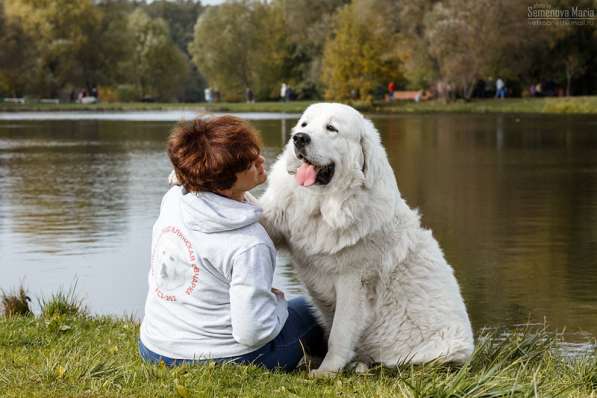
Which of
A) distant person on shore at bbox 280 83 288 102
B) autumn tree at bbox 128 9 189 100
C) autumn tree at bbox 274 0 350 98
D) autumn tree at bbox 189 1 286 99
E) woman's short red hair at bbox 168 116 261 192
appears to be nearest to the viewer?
woman's short red hair at bbox 168 116 261 192

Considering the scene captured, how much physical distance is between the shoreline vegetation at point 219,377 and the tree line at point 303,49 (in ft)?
171

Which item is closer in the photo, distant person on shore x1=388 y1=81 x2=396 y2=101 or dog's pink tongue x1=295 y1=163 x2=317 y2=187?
dog's pink tongue x1=295 y1=163 x2=317 y2=187

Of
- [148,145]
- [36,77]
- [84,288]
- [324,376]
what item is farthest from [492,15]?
[324,376]

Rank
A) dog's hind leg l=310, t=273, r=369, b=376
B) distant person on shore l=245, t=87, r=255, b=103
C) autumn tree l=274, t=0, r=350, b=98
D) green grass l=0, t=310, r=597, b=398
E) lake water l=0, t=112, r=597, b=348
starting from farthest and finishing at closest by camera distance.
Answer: distant person on shore l=245, t=87, r=255, b=103, autumn tree l=274, t=0, r=350, b=98, lake water l=0, t=112, r=597, b=348, dog's hind leg l=310, t=273, r=369, b=376, green grass l=0, t=310, r=597, b=398

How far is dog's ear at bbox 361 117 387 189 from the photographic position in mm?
4879

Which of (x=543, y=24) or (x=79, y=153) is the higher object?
(x=543, y=24)

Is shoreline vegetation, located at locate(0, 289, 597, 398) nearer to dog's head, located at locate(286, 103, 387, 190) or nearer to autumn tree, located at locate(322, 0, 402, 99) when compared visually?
dog's head, located at locate(286, 103, 387, 190)

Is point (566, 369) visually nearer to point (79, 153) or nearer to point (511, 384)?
point (511, 384)

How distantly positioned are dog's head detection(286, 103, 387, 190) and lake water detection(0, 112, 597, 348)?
3.05m

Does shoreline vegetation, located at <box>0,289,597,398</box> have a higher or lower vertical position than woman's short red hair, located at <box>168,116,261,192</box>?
lower

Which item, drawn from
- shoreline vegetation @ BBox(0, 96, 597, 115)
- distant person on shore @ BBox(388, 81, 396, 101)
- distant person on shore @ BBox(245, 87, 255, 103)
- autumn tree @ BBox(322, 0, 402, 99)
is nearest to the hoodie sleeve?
shoreline vegetation @ BBox(0, 96, 597, 115)

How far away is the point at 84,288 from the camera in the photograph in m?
9.05

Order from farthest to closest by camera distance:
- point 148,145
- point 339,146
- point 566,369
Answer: point 148,145 → point 566,369 → point 339,146

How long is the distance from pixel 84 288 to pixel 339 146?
4932 mm
